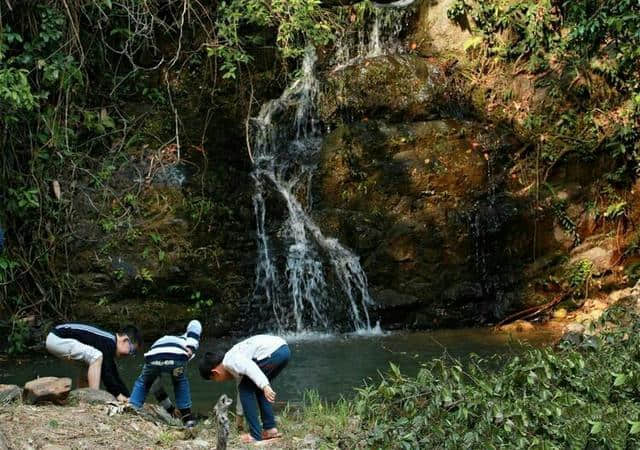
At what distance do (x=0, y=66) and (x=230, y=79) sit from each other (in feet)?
11.0

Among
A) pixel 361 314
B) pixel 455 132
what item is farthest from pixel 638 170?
Answer: pixel 361 314

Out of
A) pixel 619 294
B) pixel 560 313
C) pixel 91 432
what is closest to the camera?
pixel 91 432

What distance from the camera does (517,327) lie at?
35.2 feet

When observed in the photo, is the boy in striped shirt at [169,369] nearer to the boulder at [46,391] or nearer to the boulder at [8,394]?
the boulder at [46,391]

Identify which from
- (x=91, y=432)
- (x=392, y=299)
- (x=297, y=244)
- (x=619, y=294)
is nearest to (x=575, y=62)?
(x=619, y=294)

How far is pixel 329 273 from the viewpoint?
36.2 ft

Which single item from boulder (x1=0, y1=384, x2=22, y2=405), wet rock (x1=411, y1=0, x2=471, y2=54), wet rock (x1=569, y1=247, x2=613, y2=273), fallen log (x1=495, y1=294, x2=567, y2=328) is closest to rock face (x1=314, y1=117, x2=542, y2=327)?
fallen log (x1=495, y1=294, x2=567, y2=328)

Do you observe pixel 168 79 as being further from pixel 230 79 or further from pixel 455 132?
pixel 455 132

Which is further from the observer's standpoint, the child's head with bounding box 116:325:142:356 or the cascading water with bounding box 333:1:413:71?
the cascading water with bounding box 333:1:413:71

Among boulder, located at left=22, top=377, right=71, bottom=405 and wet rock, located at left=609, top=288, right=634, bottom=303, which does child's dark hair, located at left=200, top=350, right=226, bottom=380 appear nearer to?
boulder, located at left=22, top=377, right=71, bottom=405

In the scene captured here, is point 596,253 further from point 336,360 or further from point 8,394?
point 8,394

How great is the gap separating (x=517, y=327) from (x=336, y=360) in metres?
2.99

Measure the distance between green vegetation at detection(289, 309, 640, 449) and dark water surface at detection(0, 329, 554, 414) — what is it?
228cm

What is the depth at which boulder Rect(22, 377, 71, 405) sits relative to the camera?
576cm
